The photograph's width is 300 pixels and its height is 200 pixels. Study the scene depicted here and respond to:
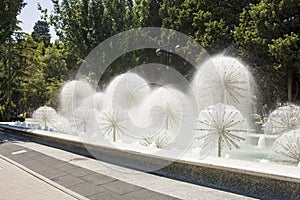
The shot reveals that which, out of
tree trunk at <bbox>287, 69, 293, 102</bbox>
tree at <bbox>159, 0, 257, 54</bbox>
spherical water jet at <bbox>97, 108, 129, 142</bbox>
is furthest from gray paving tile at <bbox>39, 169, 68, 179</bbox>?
tree at <bbox>159, 0, 257, 54</bbox>

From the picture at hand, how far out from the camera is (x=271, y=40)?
19.8 m

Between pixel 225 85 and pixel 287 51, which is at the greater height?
pixel 287 51

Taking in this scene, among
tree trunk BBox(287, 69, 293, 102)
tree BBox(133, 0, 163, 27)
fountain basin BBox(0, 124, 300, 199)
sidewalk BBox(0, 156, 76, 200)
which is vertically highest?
tree BBox(133, 0, 163, 27)

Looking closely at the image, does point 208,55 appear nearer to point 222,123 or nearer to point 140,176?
point 222,123

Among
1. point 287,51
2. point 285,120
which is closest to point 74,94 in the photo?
point 287,51

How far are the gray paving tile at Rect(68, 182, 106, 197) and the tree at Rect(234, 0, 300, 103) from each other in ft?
50.9

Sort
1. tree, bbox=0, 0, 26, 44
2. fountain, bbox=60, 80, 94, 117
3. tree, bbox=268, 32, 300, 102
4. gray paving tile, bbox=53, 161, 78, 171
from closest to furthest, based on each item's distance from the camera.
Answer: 1. gray paving tile, bbox=53, 161, 78, 171
2. tree, bbox=268, 32, 300, 102
3. fountain, bbox=60, 80, 94, 117
4. tree, bbox=0, 0, 26, 44

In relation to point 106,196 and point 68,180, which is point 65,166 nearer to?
point 68,180

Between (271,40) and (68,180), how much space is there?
16629mm

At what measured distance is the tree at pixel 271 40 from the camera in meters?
18.9

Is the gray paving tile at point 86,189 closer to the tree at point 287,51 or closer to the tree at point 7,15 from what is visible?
the tree at point 287,51

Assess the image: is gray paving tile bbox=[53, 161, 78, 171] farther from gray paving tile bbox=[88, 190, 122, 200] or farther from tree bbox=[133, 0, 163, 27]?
tree bbox=[133, 0, 163, 27]

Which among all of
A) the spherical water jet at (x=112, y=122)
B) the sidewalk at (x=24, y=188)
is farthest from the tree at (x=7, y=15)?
the sidewalk at (x=24, y=188)

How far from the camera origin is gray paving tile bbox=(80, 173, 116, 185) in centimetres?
635
